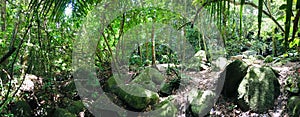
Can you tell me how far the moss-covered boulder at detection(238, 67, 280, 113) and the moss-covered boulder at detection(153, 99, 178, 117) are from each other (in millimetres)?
840

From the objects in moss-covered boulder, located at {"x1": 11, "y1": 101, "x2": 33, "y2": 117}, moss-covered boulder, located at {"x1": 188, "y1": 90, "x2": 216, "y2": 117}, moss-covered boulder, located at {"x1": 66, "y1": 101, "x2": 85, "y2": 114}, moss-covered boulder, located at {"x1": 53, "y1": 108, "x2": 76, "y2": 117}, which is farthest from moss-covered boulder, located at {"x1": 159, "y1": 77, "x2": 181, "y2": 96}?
moss-covered boulder, located at {"x1": 11, "y1": 101, "x2": 33, "y2": 117}

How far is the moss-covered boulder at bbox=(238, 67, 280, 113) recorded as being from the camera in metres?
2.88

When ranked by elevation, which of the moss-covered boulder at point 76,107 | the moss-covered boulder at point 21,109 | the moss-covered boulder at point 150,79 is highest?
the moss-covered boulder at point 150,79

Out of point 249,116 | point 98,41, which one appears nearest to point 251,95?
point 249,116

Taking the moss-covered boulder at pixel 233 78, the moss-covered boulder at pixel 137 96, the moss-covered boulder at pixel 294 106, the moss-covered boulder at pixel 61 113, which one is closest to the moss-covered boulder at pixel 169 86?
the moss-covered boulder at pixel 137 96

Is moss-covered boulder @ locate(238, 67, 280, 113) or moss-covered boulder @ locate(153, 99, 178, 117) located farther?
moss-covered boulder @ locate(153, 99, 178, 117)

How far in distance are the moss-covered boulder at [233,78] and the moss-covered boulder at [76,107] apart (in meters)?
1.95

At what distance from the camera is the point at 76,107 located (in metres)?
3.27

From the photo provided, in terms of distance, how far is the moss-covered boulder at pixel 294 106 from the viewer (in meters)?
2.46

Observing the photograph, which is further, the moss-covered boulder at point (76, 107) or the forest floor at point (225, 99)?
the moss-covered boulder at point (76, 107)

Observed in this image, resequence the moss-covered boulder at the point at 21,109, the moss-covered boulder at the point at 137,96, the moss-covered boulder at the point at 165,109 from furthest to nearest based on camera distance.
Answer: the moss-covered boulder at the point at 137,96
the moss-covered boulder at the point at 165,109
the moss-covered boulder at the point at 21,109

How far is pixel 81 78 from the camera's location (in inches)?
162

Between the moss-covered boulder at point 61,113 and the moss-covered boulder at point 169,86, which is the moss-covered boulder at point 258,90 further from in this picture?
the moss-covered boulder at point 61,113

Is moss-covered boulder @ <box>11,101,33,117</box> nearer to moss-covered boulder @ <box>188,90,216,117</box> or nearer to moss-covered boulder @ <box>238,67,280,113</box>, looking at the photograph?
moss-covered boulder @ <box>188,90,216,117</box>
